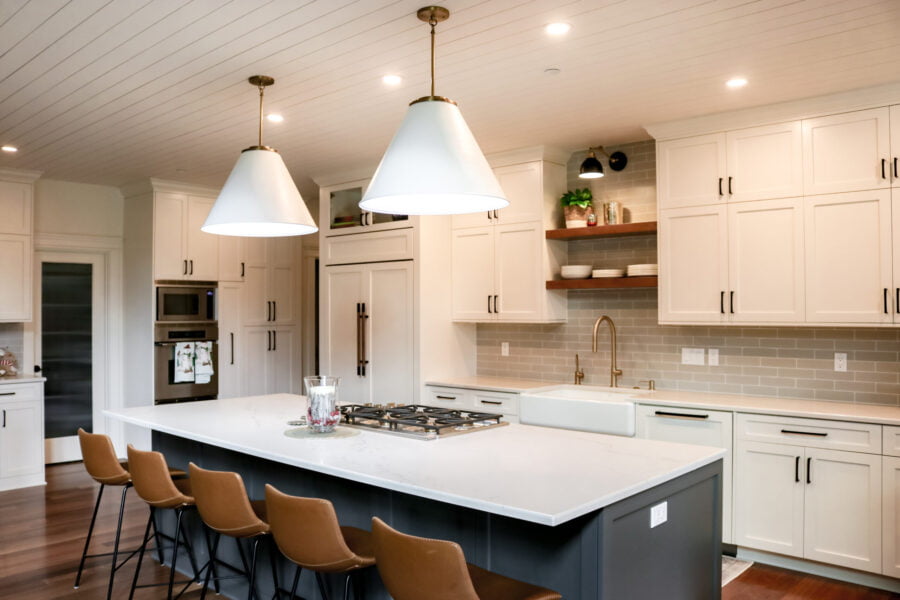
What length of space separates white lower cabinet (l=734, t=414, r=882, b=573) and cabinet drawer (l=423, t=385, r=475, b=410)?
→ 6.33 ft

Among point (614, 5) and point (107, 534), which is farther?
point (107, 534)

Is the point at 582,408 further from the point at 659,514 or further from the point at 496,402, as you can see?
the point at 659,514

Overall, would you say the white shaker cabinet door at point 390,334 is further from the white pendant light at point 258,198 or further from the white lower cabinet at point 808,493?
the white lower cabinet at point 808,493

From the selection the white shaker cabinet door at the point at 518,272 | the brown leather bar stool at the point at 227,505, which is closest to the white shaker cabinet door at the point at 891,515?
the white shaker cabinet door at the point at 518,272

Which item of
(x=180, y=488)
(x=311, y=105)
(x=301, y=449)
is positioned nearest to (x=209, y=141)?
(x=311, y=105)

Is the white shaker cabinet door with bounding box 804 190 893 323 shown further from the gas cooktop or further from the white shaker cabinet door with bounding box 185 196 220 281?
the white shaker cabinet door with bounding box 185 196 220 281

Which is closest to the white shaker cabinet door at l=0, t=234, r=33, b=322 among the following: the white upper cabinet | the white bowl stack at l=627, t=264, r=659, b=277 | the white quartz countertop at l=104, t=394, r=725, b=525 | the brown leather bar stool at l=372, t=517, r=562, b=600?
the white quartz countertop at l=104, t=394, r=725, b=525

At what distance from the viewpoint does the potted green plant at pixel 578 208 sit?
5.00 m

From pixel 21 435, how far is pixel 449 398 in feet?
11.5

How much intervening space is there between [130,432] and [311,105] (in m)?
4.12

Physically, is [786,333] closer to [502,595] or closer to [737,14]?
[737,14]

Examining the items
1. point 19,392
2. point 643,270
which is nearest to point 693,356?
point 643,270

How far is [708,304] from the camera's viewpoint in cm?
433

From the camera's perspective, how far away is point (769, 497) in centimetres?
390
